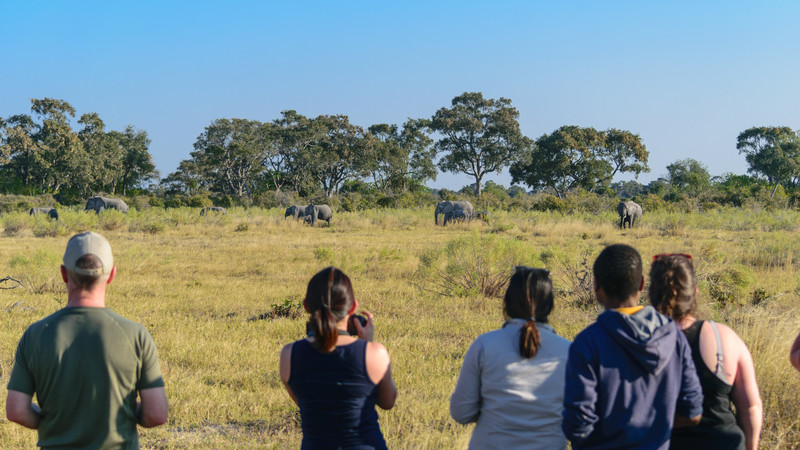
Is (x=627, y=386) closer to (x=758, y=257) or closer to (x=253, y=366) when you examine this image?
(x=253, y=366)

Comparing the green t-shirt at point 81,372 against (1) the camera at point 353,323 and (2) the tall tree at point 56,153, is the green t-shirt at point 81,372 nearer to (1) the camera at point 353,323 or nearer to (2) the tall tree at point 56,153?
(1) the camera at point 353,323

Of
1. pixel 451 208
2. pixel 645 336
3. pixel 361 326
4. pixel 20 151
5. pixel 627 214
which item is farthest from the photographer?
pixel 20 151

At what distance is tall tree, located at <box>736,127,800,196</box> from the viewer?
50.4m

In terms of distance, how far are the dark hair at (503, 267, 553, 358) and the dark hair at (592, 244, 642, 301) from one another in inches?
9.3

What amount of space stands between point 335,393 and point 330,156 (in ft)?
168

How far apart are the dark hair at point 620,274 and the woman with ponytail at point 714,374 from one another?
7.7 inches

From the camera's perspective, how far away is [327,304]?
2.51 metres

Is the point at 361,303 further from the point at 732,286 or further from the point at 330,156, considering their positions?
the point at 330,156

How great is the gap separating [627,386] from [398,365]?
3.55 meters

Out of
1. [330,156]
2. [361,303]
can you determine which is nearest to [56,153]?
[330,156]

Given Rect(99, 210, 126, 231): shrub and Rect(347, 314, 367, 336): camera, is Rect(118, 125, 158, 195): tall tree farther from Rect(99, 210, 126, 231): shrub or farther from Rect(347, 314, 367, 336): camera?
Rect(347, 314, 367, 336): camera

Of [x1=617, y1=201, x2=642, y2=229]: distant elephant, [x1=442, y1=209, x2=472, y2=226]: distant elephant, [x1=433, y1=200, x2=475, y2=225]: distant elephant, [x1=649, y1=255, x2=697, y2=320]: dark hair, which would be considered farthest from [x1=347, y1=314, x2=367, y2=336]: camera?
[x1=433, y1=200, x2=475, y2=225]: distant elephant

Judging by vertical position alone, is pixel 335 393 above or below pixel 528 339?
below

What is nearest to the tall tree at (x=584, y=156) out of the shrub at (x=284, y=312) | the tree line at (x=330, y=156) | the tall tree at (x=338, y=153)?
the tree line at (x=330, y=156)
